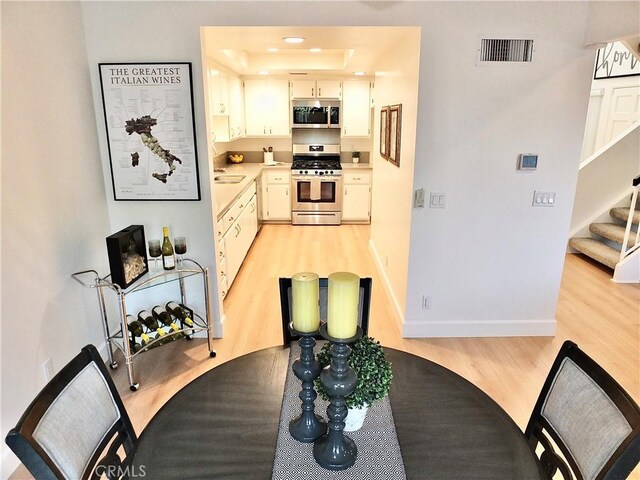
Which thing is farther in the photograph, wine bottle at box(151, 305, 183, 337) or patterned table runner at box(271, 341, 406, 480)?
wine bottle at box(151, 305, 183, 337)

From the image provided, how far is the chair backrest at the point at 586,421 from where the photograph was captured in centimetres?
106

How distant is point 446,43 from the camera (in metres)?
2.64

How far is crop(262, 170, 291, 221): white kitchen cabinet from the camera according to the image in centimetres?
628

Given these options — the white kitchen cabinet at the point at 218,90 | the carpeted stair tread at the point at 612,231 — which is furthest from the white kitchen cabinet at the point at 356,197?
the carpeted stair tread at the point at 612,231

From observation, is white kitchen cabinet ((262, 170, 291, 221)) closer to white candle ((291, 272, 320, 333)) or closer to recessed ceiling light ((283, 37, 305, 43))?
recessed ceiling light ((283, 37, 305, 43))

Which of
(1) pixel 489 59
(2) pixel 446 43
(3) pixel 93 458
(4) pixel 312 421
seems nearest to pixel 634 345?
(1) pixel 489 59

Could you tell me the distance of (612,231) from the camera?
4910mm

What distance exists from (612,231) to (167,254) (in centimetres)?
495

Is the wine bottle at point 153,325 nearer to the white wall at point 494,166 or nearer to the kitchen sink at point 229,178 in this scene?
the white wall at point 494,166

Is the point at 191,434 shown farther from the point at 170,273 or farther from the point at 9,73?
the point at 9,73

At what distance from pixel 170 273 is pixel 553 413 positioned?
226 cm

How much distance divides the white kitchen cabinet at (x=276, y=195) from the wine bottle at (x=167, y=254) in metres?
3.53

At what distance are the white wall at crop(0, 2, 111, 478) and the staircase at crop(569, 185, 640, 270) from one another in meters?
5.05

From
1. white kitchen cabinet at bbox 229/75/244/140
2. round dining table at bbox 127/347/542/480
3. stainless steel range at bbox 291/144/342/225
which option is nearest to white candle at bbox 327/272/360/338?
round dining table at bbox 127/347/542/480
